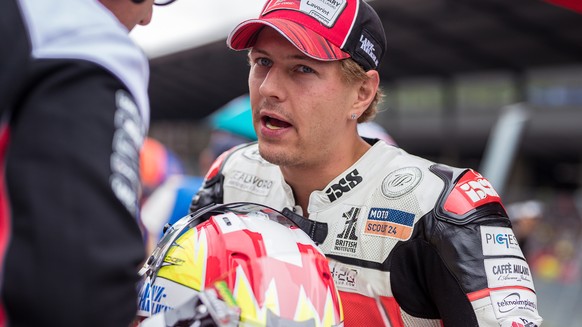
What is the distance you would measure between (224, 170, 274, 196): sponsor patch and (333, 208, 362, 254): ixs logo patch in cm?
39

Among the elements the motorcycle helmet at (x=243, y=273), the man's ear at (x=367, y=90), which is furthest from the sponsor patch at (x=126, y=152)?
the man's ear at (x=367, y=90)

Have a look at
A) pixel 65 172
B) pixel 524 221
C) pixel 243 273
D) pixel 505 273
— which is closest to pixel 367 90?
pixel 505 273

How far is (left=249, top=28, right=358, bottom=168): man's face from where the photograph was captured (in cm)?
207

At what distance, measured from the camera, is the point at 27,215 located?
904mm

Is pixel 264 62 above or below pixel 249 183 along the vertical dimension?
above

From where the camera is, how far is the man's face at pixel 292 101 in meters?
2.07

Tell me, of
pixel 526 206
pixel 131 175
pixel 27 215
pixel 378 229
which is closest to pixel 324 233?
pixel 378 229

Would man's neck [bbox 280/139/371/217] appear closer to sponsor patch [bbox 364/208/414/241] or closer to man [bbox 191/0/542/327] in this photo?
man [bbox 191/0/542/327]

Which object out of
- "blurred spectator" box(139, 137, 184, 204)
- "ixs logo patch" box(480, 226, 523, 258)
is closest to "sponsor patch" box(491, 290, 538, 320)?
"ixs logo patch" box(480, 226, 523, 258)

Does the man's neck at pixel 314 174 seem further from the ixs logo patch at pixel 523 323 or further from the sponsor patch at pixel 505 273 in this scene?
the ixs logo patch at pixel 523 323

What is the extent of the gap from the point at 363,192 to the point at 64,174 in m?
1.33

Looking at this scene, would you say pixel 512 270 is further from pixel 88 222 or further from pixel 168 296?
pixel 88 222

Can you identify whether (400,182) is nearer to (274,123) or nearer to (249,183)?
A: (274,123)

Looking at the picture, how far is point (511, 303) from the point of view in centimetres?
183
